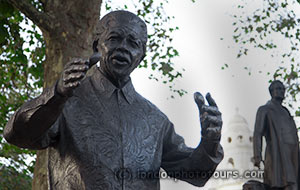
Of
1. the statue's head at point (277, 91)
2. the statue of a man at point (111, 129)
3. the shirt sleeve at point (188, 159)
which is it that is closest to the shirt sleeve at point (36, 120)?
the statue of a man at point (111, 129)

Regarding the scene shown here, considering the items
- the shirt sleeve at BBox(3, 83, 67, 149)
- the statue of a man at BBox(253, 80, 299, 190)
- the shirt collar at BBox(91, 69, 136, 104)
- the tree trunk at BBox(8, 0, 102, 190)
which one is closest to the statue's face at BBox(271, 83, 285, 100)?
the statue of a man at BBox(253, 80, 299, 190)

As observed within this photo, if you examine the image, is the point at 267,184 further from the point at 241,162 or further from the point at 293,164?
the point at 241,162

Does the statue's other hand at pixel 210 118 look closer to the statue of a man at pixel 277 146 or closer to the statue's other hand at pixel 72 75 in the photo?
the statue's other hand at pixel 72 75

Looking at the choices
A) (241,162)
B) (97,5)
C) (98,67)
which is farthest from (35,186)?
(241,162)

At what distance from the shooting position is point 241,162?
189 ft

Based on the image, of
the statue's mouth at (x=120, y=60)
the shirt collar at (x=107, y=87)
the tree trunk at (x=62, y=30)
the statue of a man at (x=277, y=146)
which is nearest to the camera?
the statue's mouth at (x=120, y=60)

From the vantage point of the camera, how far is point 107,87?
11.5 ft

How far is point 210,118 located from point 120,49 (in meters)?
0.61

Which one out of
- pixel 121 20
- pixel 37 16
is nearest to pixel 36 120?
pixel 121 20

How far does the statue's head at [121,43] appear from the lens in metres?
3.38

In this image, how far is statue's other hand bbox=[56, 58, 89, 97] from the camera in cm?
290

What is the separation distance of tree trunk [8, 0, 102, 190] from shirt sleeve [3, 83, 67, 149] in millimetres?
5212

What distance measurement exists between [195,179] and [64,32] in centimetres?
551

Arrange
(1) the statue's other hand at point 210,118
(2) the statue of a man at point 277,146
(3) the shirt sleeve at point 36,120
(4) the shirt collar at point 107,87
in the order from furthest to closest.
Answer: (2) the statue of a man at point 277,146 < (4) the shirt collar at point 107,87 < (1) the statue's other hand at point 210,118 < (3) the shirt sleeve at point 36,120
